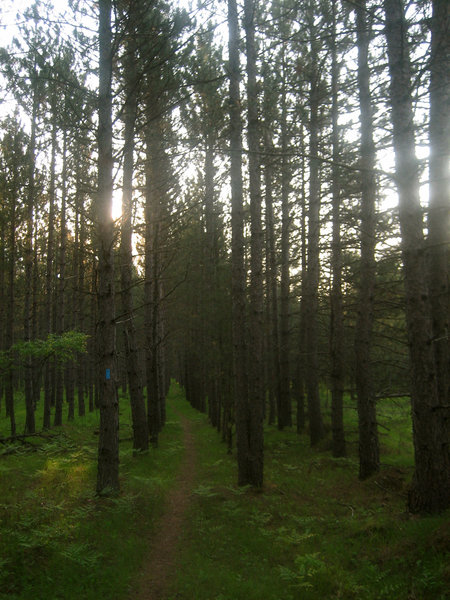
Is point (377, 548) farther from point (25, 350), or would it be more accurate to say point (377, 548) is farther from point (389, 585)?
point (25, 350)

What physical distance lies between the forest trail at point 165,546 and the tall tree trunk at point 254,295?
5.84 ft

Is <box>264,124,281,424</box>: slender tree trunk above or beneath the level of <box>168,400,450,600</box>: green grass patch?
above

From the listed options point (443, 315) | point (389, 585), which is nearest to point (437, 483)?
point (389, 585)

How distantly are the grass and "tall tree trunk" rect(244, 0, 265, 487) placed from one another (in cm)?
87

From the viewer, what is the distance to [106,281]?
8.26 metres

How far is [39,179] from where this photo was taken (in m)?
15.7

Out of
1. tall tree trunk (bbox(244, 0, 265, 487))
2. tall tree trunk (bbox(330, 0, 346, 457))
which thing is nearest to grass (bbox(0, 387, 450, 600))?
tall tree trunk (bbox(244, 0, 265, 487))

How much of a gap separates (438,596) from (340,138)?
13.9 m

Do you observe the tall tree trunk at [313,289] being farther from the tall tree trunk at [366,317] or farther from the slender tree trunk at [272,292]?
the tall tree trunk at [366,317]

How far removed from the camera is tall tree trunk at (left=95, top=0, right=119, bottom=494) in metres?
8.16

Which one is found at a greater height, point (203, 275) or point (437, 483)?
point (203, 275)

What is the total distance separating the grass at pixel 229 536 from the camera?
5059 millimetres

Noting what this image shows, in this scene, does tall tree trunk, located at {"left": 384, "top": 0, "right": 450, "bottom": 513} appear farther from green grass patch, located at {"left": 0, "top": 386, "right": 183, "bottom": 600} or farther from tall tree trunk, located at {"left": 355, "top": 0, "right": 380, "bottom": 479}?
green grass patch, located at {"left": 0, "top": 386, "right": 183, "bottom": 600}

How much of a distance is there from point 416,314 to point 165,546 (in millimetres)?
5571
